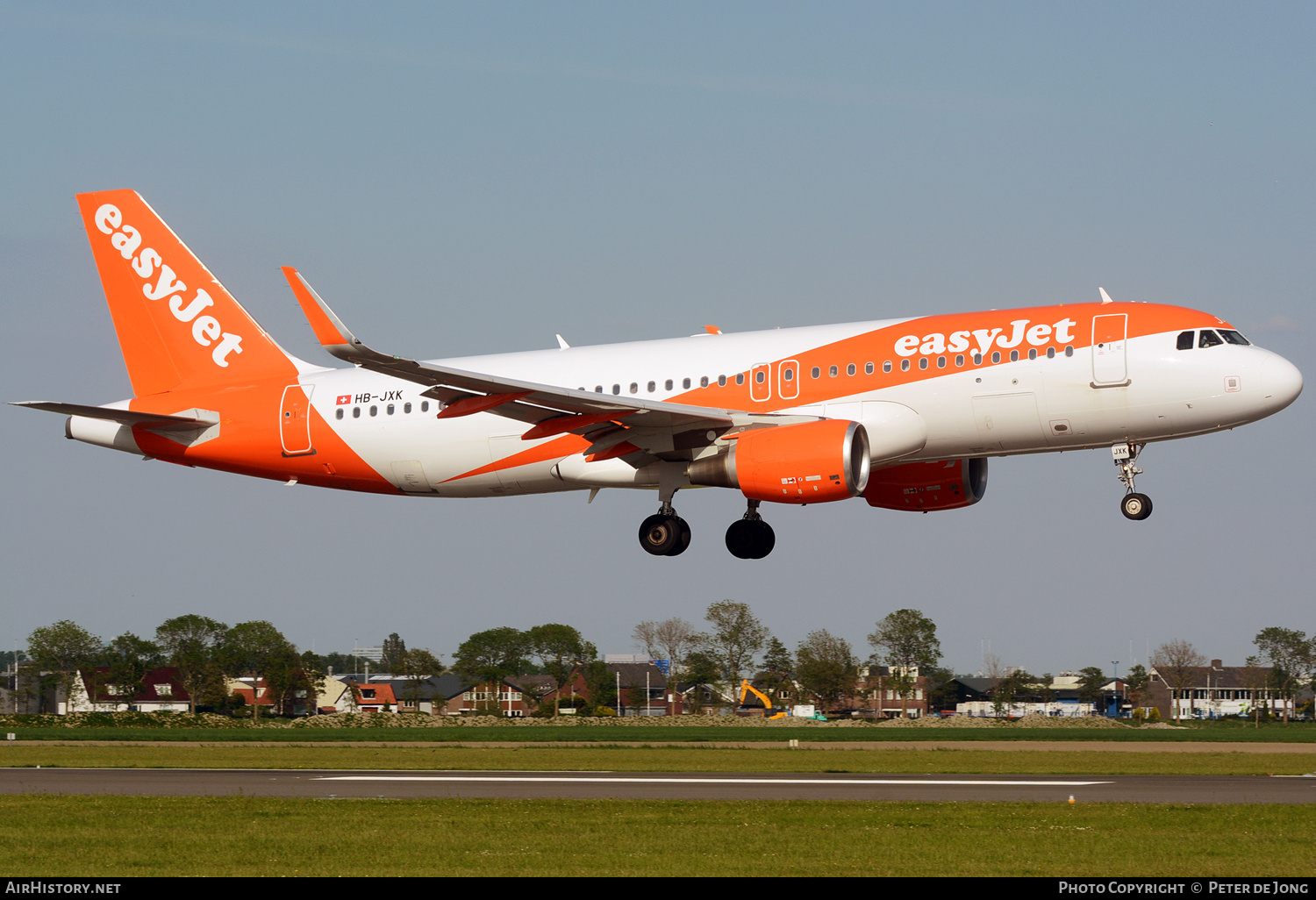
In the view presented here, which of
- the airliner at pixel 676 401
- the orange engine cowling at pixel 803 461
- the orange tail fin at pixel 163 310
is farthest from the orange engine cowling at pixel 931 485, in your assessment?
the orange tail fin at pixel 163 310

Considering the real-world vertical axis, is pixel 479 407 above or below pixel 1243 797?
above

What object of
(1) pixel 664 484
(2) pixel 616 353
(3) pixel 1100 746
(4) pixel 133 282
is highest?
(4) pixel 133 282

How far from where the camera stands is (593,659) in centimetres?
11331

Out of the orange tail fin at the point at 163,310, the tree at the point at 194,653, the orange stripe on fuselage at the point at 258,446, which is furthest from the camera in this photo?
the tree at the point at 194,653

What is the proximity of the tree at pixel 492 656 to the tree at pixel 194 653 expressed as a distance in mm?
21364

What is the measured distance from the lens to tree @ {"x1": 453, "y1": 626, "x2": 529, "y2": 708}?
109375 mm

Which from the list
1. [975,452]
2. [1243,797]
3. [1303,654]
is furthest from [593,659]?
[1243,797]

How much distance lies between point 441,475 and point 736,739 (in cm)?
1800

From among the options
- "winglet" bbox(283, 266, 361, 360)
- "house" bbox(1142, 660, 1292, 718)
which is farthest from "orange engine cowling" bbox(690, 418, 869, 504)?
"house" bbox(1142, 660, 1292, 718)

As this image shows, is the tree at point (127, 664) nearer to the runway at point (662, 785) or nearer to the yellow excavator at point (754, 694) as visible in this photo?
the yellow excavator at point (754, 694)

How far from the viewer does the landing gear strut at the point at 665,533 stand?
35.3 m

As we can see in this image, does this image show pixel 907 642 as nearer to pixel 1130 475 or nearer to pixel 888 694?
pixel 888 694

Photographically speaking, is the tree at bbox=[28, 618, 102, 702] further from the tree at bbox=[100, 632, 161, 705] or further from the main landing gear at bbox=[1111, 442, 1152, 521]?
the main landing gear at bbox=[1111, 442, 1152, 521]
